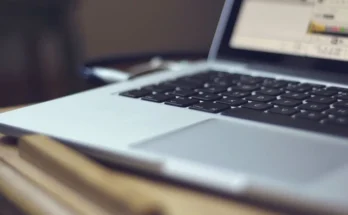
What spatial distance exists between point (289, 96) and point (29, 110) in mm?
224

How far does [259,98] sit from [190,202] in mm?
182

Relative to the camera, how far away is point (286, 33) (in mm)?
589

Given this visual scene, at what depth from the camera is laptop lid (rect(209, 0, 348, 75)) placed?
1.83ft

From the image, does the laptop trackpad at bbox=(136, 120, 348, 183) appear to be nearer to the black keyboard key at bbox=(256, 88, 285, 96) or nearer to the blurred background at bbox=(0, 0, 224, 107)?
the black keyboard key at bbox=(256, 88, 285, 96)

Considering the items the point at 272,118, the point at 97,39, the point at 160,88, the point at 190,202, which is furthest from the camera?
the point at 97,39

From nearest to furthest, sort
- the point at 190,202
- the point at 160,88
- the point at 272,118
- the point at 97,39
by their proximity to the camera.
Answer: the point at 190,202 < the point at 272,118 < the point at 160,88 < the point at 97,39

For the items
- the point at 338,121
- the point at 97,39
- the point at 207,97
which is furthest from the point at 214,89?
the point at 97,39

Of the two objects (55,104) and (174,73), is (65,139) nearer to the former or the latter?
(55,104)

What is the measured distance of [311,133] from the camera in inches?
15.8

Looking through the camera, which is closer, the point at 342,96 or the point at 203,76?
the point at 342,96

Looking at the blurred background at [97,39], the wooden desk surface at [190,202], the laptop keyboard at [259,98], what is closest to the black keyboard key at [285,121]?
the laptop keyboard at [259,98]

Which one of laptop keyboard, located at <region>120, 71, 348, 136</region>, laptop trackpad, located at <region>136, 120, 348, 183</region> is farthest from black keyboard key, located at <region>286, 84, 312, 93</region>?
laptop trackpad, located at <region>136, 120, 348, 183</region>

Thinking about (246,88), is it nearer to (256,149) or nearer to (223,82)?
(223,82)

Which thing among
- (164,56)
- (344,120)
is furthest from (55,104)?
(164,56)
